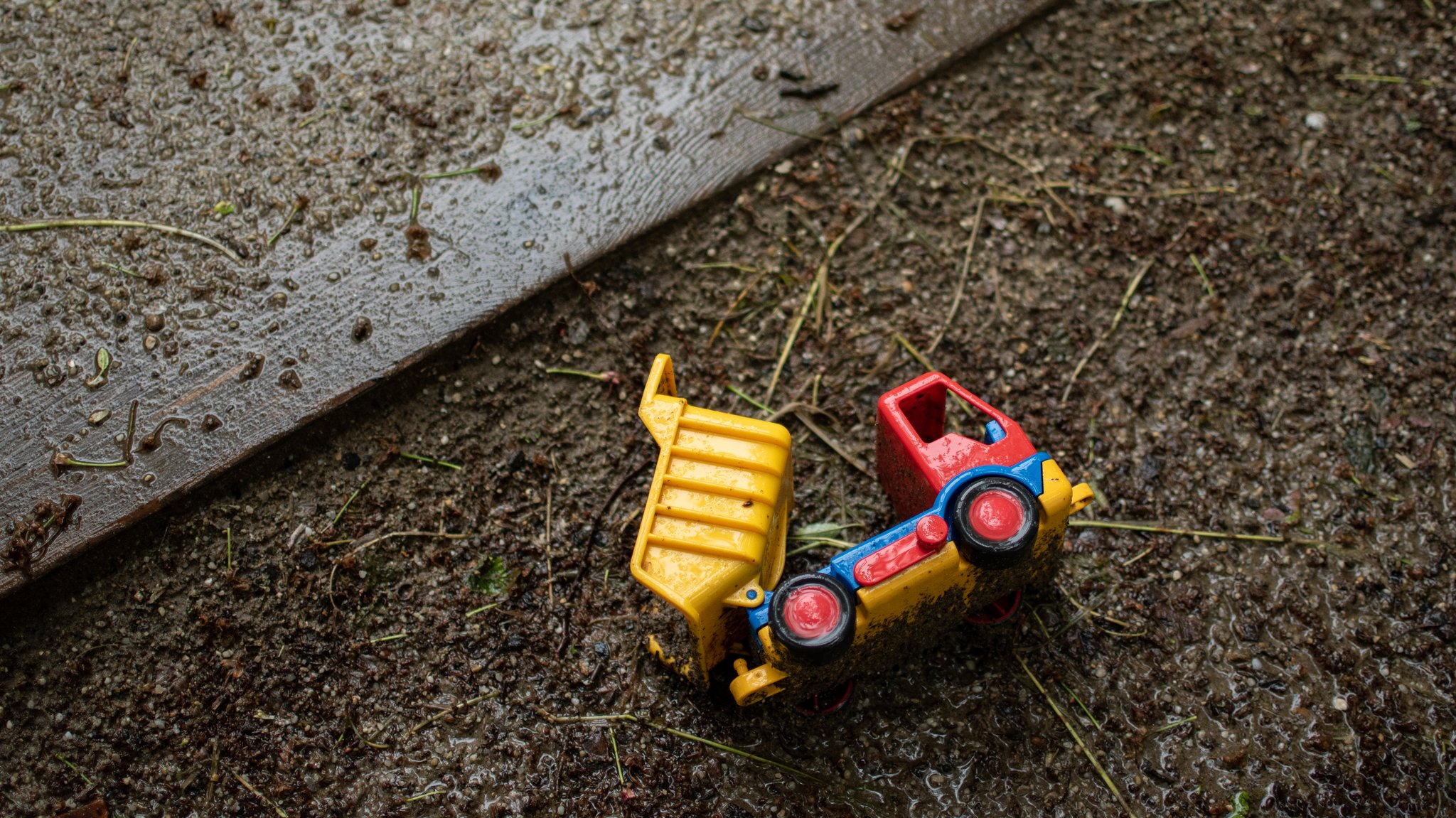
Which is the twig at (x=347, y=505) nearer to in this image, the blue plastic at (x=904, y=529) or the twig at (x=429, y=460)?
the twig at (x=429, y=460)

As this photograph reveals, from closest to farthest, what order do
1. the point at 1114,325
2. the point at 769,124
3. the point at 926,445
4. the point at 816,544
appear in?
the point at 926,445 → the point at 816,544 → the point at 1114,325 → the point at 769,124

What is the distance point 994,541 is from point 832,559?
0.30 metres

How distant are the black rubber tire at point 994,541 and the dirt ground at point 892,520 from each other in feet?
1.26

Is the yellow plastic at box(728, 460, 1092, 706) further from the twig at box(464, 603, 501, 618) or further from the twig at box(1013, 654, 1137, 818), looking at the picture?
the twig at box(464, 603, 501, 618)

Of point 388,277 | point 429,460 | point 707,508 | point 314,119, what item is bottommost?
point 429,460

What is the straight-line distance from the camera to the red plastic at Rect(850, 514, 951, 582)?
164 cm

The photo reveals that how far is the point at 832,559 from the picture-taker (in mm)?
1754

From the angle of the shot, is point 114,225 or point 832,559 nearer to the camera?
point 832,559

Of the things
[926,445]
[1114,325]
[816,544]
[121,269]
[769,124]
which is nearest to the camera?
[926,445]

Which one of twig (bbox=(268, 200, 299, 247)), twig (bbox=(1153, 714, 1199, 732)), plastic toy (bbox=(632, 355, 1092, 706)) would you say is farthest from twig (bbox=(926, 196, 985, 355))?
twig (bbox=(268, 200, 299, 247))

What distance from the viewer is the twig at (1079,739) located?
1849 mm

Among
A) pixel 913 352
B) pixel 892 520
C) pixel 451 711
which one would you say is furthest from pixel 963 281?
pixel 451 711

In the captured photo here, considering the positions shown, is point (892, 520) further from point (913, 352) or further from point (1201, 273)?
point (1201, 273)

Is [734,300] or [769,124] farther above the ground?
[769,124]
